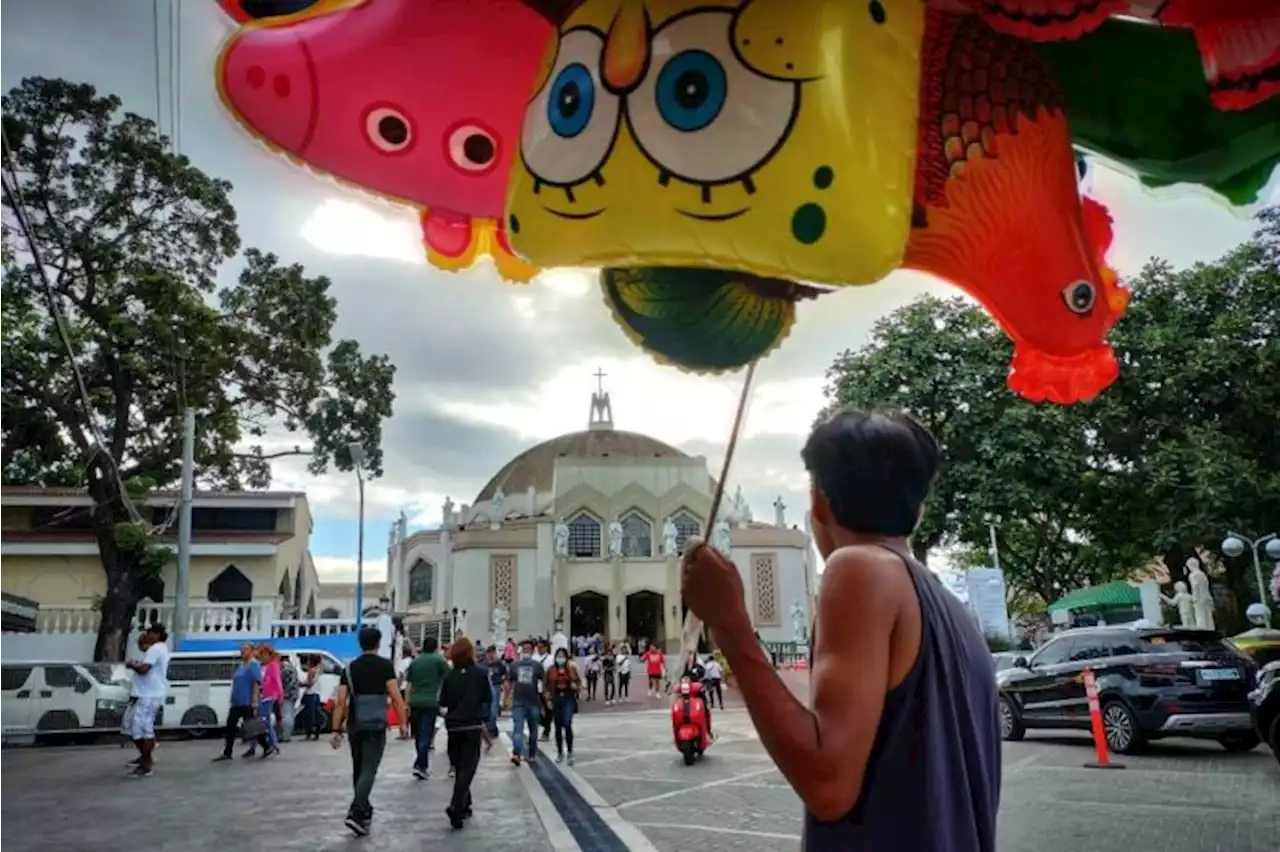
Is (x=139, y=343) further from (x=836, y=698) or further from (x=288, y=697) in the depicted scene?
(x=836, y=698)

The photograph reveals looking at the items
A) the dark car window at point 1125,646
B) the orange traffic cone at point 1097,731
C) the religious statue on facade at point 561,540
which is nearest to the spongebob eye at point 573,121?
the orange traffic cone at point 1097,731

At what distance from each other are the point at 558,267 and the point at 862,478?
1615 millimetres

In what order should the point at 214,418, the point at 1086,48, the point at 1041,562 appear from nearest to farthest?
the point at 1086,48
the point at 214,418
the point at 1041,562

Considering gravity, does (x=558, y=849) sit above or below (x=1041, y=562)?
below

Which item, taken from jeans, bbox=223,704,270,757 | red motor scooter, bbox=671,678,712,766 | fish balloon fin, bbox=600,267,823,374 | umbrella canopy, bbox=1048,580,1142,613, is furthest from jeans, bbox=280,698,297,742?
umbrella canopy, bbox=1048,580,1142,613

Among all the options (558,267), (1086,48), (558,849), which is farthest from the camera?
(558,849)

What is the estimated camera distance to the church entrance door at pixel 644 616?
46.4 meters

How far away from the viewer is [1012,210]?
353 centimetres

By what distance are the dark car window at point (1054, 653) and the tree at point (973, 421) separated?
825 cm

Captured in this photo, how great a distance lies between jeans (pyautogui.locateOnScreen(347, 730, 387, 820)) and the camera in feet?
25.4

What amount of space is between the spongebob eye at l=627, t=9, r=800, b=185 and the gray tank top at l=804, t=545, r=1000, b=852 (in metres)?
1.45

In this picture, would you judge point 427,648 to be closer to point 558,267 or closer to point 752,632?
point 558,267

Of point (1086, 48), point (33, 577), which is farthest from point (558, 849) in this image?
point (33, 577)

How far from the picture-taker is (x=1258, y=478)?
70.3 ft
